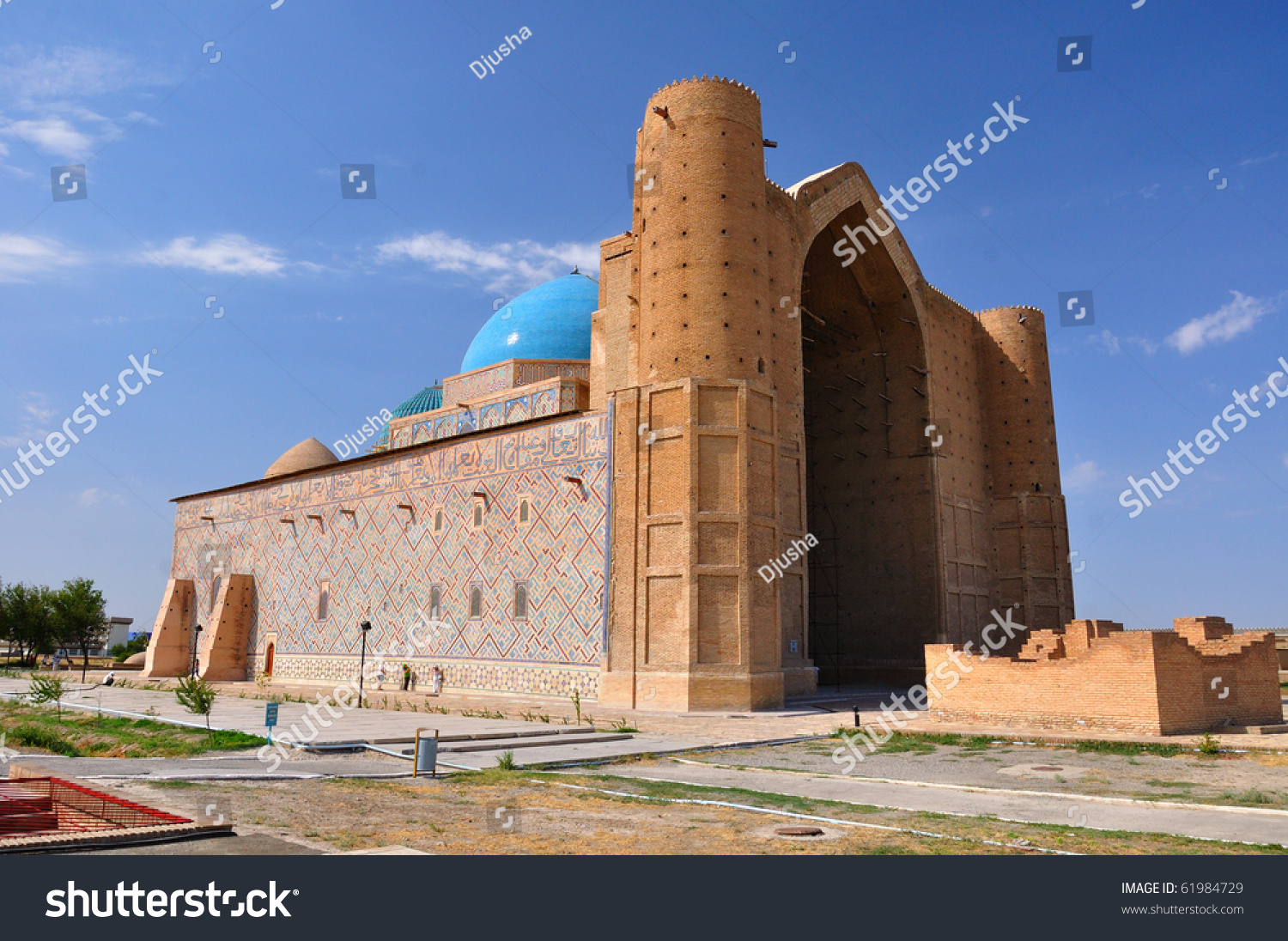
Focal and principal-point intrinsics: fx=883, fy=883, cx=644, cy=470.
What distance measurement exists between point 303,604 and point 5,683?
7.90m

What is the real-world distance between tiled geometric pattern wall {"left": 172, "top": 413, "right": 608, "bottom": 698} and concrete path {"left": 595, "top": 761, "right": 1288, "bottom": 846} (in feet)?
28.7

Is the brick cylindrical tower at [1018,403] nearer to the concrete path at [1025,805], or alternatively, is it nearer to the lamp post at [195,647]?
the concrete path at [1025,805]

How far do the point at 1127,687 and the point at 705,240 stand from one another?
10603mm

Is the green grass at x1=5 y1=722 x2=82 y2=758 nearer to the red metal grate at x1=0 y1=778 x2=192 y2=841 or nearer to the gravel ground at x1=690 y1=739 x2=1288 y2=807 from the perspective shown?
the red metal grate at x1=0 y1=778 x2=192 y2=841

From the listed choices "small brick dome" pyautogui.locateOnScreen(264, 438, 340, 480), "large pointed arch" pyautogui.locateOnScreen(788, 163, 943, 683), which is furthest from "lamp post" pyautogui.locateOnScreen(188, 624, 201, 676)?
"large pointed arch" pyautogui.locateOnScreen(788, 163, 943, 683)

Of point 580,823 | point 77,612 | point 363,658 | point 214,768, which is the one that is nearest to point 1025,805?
point 580,823

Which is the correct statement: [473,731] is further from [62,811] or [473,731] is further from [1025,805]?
[1025,805]

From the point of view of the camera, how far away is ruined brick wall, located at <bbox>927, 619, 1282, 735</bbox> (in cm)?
1137

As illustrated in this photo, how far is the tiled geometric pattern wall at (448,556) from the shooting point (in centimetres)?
1797

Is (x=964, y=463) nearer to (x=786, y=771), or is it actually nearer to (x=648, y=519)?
(x=648, y=519)

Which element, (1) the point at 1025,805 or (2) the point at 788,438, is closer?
(1) the point at 1025,805

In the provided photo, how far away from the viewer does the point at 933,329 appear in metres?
25.1

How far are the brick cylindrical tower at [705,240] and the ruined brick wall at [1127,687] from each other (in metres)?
6.88

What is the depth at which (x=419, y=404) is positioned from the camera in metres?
30.7
